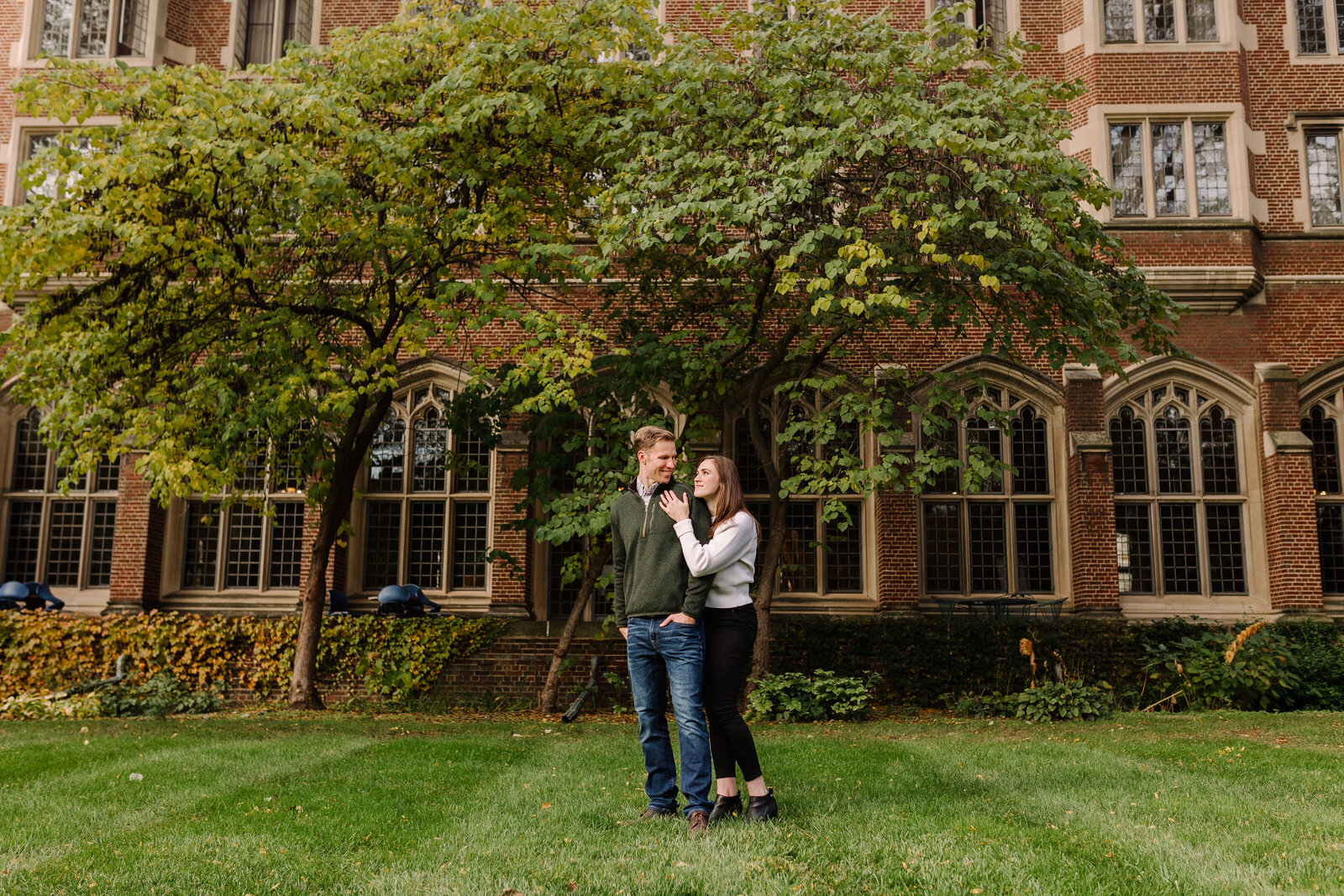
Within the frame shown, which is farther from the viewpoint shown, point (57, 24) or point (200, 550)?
point (57, 24)

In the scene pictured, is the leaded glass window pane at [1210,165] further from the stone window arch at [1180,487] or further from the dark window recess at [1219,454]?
the dark window recess at [1219,454]

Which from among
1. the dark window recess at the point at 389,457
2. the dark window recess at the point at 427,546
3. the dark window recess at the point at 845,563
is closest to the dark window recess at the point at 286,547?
the dark window recess at the point at 389,457

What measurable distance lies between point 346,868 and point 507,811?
4.20 feet

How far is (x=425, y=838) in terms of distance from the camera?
4.73m

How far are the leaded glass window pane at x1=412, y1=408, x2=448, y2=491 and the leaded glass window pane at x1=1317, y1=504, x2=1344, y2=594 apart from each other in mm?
12034

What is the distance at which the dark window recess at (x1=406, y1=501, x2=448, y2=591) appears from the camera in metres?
14.5

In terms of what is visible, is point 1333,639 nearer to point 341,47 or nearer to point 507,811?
point 507,811

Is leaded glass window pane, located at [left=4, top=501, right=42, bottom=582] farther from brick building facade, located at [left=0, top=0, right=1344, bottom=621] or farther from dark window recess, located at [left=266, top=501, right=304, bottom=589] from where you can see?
dark window recess, located at [left=266, top=501, right=304, bottom=589]

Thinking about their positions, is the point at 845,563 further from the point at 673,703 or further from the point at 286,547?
the point at 673,703

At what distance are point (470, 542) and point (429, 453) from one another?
1408 millimetres

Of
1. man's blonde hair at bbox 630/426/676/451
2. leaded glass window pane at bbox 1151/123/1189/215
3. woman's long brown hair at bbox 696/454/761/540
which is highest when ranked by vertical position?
leaded glass window pane at bbox 1151/123/1189/215

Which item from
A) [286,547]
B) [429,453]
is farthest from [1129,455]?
[286,547]

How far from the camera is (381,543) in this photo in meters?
14.7

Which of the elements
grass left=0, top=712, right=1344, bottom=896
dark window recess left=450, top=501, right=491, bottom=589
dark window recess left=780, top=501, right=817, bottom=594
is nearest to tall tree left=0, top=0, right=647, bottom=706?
grass left=0, top=712, right=1344, bottom=896
